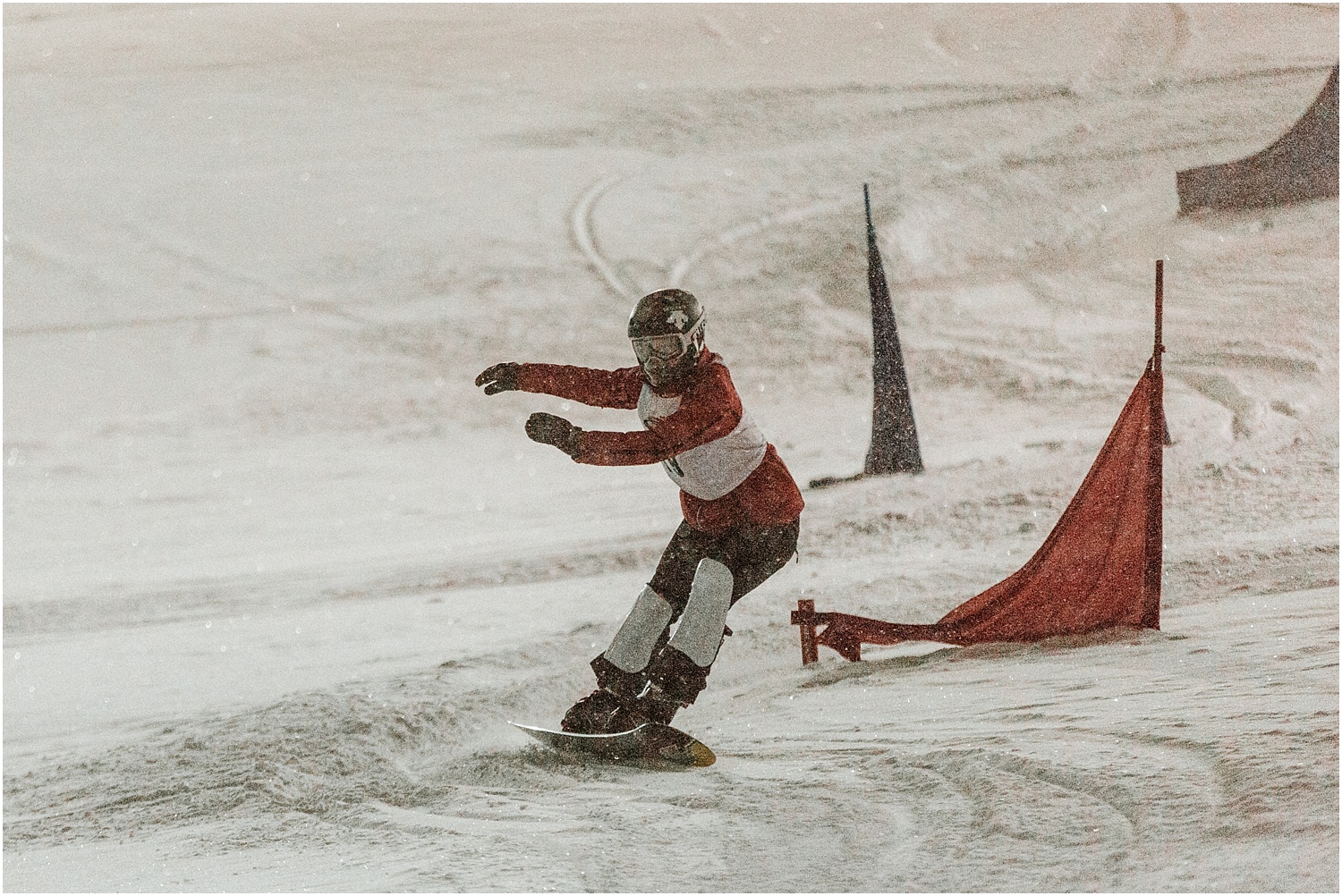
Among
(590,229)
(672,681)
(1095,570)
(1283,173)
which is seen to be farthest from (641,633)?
(1283,173)

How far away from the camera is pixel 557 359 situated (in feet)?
11.1

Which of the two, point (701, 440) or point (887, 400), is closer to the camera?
point (701, 440)

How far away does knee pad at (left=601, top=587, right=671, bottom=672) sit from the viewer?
198cm

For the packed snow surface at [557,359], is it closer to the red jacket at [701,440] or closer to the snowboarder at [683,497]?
the snowboarder at [683,497]

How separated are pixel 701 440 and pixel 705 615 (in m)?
0.29

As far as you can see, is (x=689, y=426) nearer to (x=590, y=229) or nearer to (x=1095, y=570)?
(x=1095, y=570)

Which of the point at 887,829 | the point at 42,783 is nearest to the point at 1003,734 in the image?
the point at 887,829

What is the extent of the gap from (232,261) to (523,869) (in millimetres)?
2351

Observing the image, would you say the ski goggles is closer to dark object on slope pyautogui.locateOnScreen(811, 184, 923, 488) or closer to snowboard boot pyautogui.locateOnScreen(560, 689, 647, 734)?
snowboard boot pyautogui.locateOnScreen(560, 689, 647, 734)

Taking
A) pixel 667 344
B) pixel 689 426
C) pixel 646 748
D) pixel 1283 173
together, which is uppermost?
pixel 1283 173

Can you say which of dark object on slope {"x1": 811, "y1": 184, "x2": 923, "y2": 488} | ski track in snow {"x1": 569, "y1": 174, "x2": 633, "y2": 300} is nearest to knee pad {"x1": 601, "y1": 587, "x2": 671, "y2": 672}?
dark object on slope {"x1": 811, "y1": 184, "x2": 923, "y2": 488}

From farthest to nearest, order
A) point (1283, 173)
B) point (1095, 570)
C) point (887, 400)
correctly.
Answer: point (1283, 173)
point (887, 400)
point (1095, 570)

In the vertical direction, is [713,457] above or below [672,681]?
above

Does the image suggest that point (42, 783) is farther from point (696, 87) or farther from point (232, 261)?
point (696, 87)
